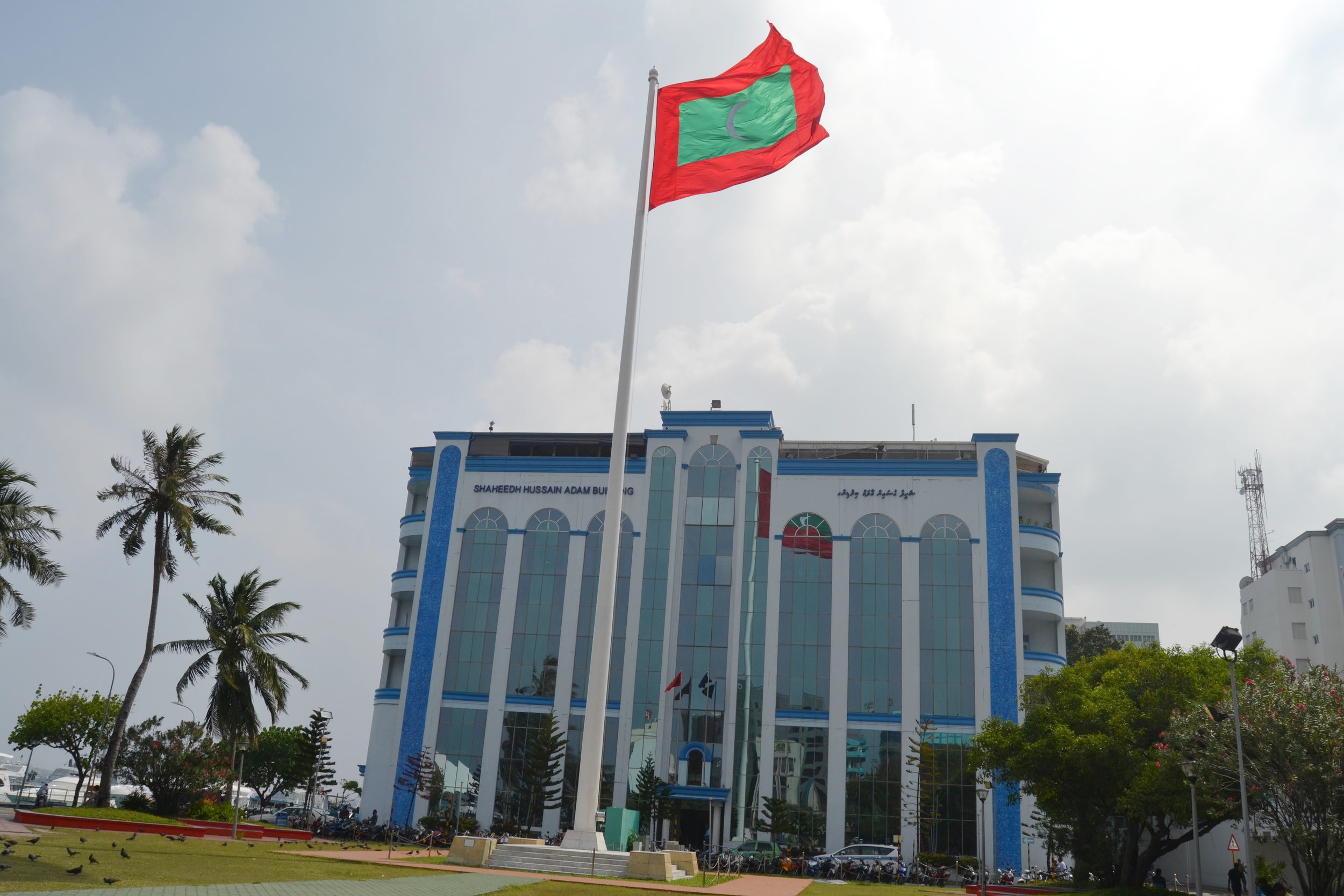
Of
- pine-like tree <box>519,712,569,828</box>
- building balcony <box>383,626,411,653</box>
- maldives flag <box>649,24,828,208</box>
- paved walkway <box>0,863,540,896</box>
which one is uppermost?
maldives flag <box>649,24,828,208</box>

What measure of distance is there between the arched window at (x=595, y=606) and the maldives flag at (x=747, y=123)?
92.7 ft

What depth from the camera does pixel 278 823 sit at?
58.8 m

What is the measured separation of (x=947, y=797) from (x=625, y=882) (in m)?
27.2

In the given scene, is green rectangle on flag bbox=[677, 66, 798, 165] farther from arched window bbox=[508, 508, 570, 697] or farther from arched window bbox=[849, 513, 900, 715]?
arched window bbox=[508, 508, 570, 697]

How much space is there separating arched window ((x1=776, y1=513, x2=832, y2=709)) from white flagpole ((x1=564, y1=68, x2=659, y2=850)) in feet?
75.4

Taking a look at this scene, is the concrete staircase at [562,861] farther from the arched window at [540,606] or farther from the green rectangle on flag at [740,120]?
the arched window at [540,606]

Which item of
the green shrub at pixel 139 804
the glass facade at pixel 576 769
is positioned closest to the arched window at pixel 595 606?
the glass facade at pixel 576 769

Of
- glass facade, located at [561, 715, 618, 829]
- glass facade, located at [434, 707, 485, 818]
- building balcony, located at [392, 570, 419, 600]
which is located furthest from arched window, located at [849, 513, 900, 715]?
building balcony, located at [392, 570, 419, 600]

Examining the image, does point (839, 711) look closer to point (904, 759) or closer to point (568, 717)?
point (904, 759)

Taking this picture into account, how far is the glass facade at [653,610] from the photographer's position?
53.1 meters

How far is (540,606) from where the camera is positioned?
187 feet

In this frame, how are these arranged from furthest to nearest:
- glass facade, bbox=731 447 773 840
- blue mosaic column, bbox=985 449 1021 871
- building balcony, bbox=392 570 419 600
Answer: building balcony, bbox=392 570 419 600 < glass facade, bbox=731 447 773 840 < blue mosaic column, bbox=985 449 1021 871

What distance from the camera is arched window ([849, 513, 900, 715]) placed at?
5194 cm

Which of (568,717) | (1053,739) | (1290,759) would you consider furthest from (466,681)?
(1290,759)
